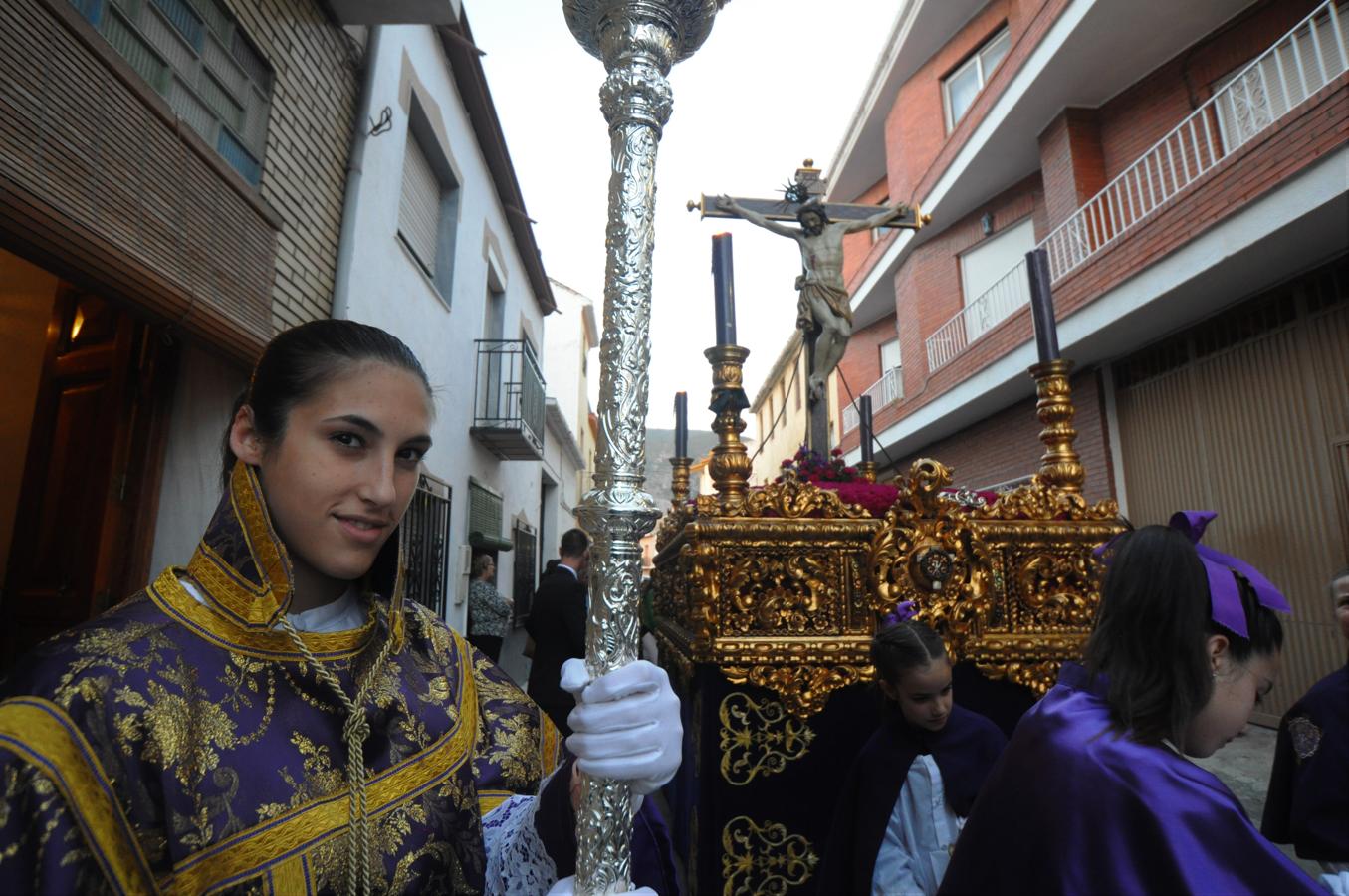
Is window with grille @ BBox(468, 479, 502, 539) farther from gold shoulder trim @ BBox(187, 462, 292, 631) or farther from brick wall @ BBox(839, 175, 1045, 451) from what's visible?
gold shoulder trim @ BBox(187, 462, 292, 631)

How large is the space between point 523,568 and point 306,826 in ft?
38.2

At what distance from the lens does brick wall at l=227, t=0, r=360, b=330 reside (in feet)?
13.6

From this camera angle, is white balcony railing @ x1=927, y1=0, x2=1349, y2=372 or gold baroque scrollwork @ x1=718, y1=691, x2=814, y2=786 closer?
gold baroque scrollwork @ x1=718, y1=691, x2=814, y2=786

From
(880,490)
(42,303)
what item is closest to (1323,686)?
(880,490)

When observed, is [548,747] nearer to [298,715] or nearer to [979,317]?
[298,715]

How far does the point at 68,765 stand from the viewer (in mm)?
853

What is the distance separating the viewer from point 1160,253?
6293mm

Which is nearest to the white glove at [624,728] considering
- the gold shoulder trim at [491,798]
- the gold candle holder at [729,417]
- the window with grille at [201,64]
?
the gold shoulder trim at [491,798]

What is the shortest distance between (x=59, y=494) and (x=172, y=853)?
133 inches

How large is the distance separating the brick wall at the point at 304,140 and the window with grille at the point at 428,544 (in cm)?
190

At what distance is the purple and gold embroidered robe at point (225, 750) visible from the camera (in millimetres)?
845

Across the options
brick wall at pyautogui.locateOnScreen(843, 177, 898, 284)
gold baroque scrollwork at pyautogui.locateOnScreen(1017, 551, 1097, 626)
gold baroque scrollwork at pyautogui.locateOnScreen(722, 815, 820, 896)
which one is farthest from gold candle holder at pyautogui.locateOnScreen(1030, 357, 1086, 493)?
brick wall at pyautogui.locateOnScreen(843, 177, 898, 284)

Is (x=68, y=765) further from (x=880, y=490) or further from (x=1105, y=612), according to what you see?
(x=880, y=490)

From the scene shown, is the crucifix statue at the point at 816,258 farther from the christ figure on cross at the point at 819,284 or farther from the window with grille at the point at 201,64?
the window with grille at the point at 201,64
